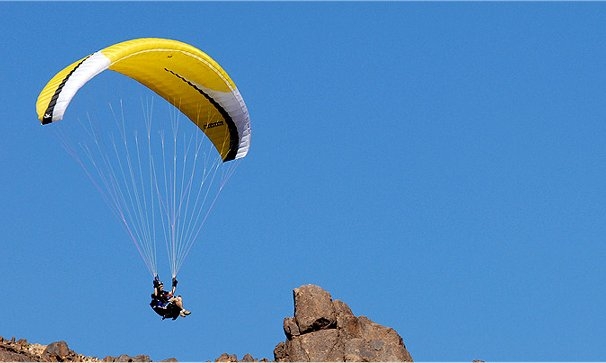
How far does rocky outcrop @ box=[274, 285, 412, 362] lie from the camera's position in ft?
240

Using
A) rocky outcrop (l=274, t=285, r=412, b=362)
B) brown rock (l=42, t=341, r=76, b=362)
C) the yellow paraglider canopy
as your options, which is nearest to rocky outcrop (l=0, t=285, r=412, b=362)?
rocky outcrop (l=274, t=285, r=412, b=362)

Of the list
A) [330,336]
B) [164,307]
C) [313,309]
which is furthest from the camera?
[313,309]

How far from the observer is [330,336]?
73.8 meters

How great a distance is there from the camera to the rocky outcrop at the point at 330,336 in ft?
240

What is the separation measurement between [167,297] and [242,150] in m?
9.45

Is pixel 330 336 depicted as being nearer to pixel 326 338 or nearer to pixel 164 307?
pixel 326 338

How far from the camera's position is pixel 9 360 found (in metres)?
71.9

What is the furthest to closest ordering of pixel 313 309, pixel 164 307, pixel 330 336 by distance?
pixel 313 309 → pixel 330 336 → pixel 164 307

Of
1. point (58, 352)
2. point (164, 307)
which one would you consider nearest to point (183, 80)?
point (164, 307)

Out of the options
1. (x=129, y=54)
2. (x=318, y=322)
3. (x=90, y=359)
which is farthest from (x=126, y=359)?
(x=129, y=54)

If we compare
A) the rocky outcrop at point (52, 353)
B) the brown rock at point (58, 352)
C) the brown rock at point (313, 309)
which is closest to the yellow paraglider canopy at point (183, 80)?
the brown rock at point (313, 309)

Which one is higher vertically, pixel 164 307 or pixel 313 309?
pixel 313 309

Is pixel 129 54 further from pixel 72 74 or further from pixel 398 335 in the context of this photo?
pixel 398 335

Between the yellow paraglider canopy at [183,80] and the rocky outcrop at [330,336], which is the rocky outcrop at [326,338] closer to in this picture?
the rocky outcrop at [330,336]
